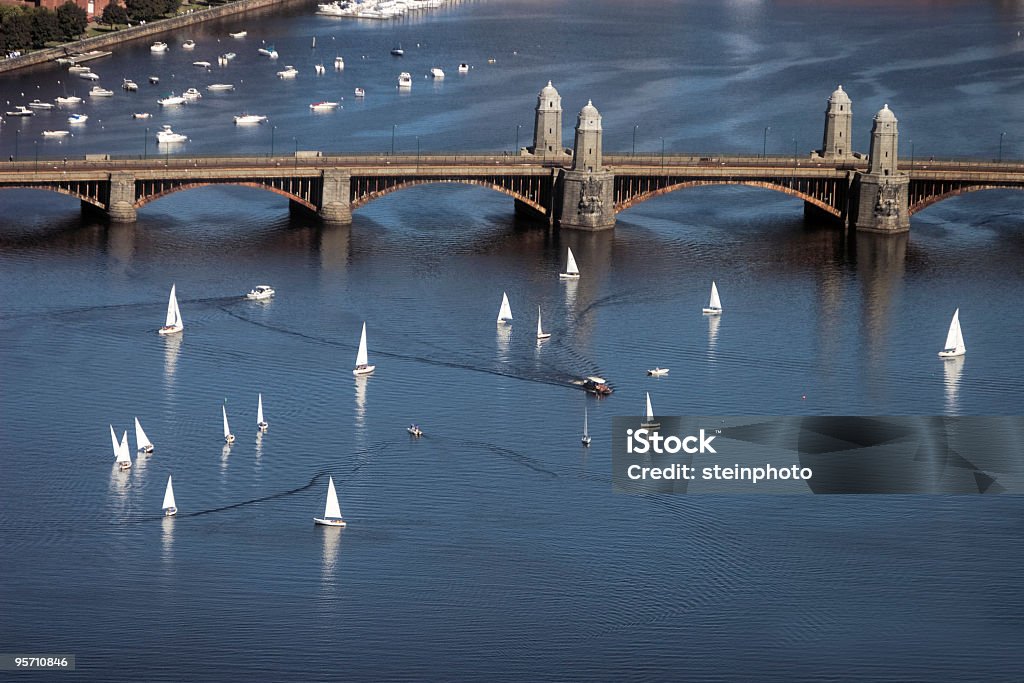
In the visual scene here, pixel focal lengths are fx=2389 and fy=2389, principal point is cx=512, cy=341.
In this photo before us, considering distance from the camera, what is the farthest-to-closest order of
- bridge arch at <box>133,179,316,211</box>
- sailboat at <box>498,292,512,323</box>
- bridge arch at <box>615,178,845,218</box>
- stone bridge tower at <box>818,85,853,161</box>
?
stone bridge tower at <box>818,85,853,161</box> → bridge arch at <box>615,178,845,218</box> → bridge arch at <box>133,179,316,211</box> → sailboat at <box>498,292,512,323</box>

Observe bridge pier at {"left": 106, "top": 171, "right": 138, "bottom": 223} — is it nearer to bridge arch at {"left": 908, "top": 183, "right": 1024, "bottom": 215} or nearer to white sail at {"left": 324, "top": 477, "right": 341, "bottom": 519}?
bridge arch at {"left": 908, "top": 183, "right": 1024, "bottom": 215}

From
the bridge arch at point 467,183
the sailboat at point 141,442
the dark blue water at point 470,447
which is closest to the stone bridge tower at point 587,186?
the bridge arch at point 467,183

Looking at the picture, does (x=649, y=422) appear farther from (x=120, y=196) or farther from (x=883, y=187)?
(x=120, y=196)

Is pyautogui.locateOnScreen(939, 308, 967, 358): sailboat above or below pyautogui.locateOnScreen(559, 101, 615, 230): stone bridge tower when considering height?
below

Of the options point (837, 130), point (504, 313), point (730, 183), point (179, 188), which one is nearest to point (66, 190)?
point (179, 188)

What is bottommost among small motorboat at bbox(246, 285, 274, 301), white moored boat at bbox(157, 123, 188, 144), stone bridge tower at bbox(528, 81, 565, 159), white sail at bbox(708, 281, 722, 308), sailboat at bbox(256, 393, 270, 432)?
sailboat at bbox(256, 393, 270, 432)

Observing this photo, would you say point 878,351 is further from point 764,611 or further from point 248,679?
point 248,679

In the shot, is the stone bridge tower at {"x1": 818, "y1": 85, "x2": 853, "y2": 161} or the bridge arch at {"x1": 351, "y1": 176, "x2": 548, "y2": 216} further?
the stone bridge tower at {"x1": 818, "y1": 85, "x2": 853, "y2": 161}

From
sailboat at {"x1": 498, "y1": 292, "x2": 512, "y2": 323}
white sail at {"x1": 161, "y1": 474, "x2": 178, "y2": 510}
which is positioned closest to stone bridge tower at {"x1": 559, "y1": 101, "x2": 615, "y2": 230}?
sailboat at {"x1": 498, "y1": 292, "x2": 512, "y2": 323}

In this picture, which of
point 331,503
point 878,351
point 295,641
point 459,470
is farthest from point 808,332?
point 295,641
